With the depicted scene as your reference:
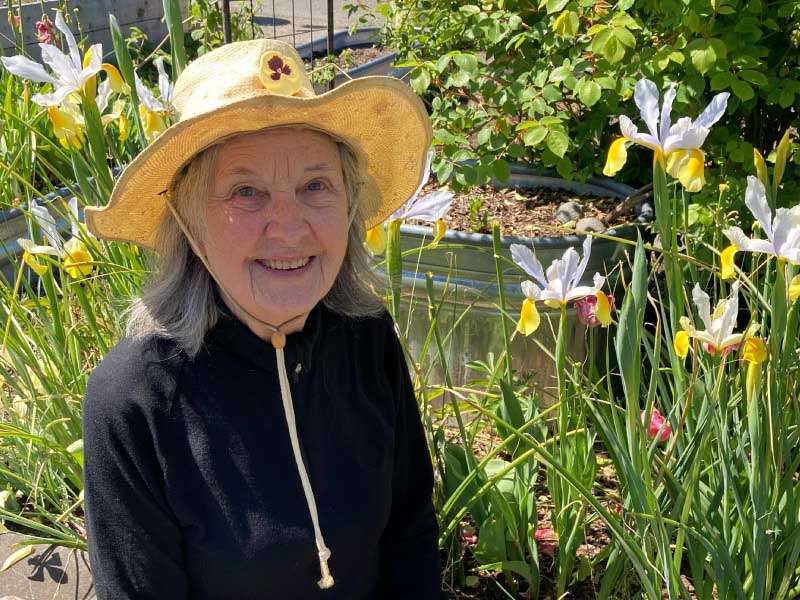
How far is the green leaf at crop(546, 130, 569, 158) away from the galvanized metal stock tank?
0.79 ft

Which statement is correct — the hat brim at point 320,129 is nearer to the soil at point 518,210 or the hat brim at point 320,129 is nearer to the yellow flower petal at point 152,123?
the yellow flower petal at point 152,123

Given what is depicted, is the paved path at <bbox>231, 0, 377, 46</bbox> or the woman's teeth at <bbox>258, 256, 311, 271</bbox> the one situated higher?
the woman's teeth at <bbox>258, 256, 311, 271</bbox>

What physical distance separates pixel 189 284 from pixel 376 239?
0.55 metres

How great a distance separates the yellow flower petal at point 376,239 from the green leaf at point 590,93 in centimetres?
74

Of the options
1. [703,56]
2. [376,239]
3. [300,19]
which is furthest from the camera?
[300,19]

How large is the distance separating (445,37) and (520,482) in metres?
1.46

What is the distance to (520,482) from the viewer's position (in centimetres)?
193

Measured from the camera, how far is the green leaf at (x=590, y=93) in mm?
2375

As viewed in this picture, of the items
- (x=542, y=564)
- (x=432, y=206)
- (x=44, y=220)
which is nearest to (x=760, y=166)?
(x=432, y=206)

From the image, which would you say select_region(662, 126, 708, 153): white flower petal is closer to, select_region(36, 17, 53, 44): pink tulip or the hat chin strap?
the hat chin strap

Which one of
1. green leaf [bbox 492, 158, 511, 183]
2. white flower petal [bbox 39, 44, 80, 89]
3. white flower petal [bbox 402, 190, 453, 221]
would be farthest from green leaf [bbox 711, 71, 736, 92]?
white flower petal [bbox 39, 44, 80, 89]

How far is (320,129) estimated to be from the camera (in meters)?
1.43

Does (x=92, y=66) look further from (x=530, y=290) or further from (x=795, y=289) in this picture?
(x=795, y=289)

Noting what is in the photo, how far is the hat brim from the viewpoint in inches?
51.9
